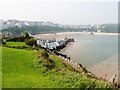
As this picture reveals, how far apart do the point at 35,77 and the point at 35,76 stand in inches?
9.3

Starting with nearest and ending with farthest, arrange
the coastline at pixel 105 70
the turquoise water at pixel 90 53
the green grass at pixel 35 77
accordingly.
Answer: the green grass at pixel 35 77, the coastline at pixel 105 70, the turquoise water at pixel 90 53

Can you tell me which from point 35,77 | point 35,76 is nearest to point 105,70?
point 35,76

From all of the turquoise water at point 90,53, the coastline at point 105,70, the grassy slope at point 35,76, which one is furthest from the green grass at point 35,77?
the turquoise water at point 90,53

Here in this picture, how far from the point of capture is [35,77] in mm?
10375

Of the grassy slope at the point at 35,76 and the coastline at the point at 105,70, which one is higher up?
the grassy slope at the point at 35,76

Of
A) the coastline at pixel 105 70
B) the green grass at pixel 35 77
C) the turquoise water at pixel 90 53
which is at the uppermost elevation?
the green grass at pixel 35 77

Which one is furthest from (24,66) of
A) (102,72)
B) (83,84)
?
(102,72)

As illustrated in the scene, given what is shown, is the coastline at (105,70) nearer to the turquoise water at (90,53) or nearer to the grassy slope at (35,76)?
the turquoise water at (90,53)

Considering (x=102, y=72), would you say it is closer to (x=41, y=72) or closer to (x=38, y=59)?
(x=38, y=59)

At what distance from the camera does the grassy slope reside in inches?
362

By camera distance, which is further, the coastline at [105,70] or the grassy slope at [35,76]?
the coastline at [105,70]

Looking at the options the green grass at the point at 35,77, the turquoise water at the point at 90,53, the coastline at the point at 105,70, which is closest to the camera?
the green grass at the point at 35,77

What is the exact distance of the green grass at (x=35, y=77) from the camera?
360 inches

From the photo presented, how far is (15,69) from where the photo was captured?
1152 cm
